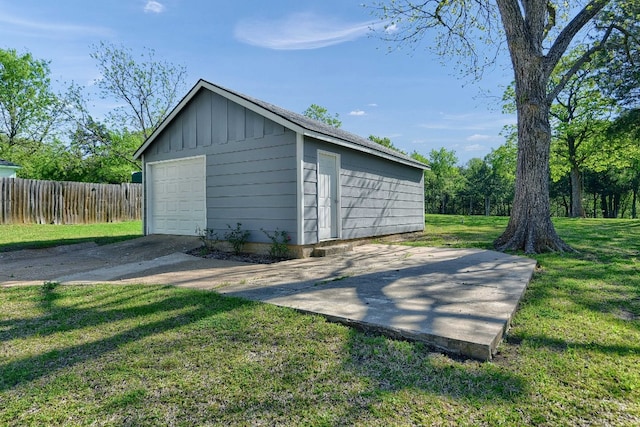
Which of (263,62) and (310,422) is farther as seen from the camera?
(263,62)

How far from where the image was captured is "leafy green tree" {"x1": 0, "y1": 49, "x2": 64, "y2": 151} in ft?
79.8

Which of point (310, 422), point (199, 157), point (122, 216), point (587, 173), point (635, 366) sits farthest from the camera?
point (587, 173)

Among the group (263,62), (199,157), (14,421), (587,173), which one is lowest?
(14,421)

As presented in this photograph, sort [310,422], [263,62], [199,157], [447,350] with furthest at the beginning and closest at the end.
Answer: [263,62], [199,157], [447,350], [310,422]

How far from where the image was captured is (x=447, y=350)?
2.45 m

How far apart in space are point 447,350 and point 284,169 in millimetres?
5069

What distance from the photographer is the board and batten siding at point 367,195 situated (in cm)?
691

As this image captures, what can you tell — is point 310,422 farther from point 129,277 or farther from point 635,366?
point 129,277

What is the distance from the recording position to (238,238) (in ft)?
24.7

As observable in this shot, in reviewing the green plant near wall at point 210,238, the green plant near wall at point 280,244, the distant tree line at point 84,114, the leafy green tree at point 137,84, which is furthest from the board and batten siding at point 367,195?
the distant tree line at point 84,114

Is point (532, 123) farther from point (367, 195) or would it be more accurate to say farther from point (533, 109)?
point (367, 195)

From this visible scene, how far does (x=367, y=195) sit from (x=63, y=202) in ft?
42.4

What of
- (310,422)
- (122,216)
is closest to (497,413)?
(310,422)

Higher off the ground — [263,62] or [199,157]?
[263,62]
